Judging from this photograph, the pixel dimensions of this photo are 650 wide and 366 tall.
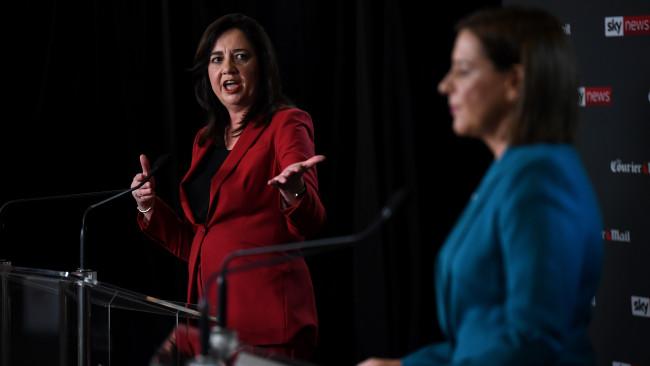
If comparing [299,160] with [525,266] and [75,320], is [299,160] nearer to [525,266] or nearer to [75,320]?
[75,320]

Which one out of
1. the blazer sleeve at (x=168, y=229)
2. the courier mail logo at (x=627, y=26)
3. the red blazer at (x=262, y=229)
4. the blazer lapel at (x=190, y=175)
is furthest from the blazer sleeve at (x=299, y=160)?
the courier mail logo at (x=627, y=26)

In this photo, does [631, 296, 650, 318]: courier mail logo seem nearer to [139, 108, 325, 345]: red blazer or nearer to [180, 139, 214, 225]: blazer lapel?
[139, 108, 325, 345]: red blazer

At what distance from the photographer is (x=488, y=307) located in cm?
152

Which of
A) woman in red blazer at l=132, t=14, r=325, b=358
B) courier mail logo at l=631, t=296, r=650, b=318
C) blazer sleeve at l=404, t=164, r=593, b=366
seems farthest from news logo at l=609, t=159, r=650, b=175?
blazer sleeve at l=404, t=164, r=593, b=366

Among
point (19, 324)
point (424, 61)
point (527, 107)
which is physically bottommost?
point (19, 324)

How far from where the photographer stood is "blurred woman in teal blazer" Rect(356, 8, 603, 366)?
1.44 m

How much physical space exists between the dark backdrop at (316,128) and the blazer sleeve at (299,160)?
1.81 ft

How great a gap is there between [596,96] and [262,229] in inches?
54.5

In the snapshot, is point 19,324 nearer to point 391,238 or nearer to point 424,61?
point 391,238

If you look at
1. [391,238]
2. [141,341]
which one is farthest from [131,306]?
[391,238]

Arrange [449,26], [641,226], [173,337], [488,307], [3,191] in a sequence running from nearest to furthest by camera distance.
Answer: [488,307] < [173,337] < [641,226] < [449,26] < [3,191]

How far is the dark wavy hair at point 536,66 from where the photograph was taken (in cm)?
→ 154

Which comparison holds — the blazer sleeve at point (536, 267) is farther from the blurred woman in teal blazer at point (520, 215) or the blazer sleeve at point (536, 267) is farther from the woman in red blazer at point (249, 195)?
the woman in red blazer at point (249, 195)

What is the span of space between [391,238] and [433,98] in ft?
1.93
